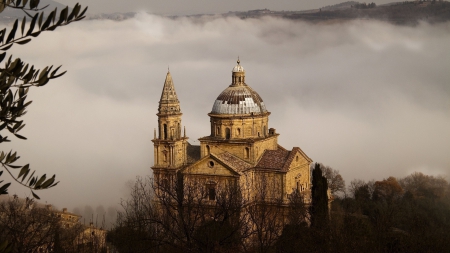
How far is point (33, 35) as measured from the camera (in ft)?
30.6

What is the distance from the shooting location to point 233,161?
1791 inches

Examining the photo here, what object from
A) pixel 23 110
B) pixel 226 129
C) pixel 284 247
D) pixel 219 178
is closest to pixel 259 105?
pixel 226 129

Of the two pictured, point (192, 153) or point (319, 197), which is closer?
point (319, 197)

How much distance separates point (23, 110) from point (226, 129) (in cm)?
3726

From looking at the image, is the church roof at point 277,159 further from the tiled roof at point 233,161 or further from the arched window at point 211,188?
the arched window at point 211,188

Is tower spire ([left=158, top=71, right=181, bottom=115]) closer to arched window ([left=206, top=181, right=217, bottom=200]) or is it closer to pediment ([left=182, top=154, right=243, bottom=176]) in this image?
pediment ([left=182, top=154, right=243, bottom=176])

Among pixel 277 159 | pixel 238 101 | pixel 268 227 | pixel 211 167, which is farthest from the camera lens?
pixel 238 101

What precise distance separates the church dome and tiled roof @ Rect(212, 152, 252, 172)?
116 inches

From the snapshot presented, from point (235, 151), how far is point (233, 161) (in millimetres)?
1256

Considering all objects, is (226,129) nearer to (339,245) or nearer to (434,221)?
(434,221)

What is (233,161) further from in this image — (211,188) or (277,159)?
(277,159)

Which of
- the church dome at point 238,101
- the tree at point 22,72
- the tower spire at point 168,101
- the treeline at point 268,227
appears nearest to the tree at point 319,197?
the treeline at point 268,227

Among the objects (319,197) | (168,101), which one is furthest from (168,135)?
(319,197)

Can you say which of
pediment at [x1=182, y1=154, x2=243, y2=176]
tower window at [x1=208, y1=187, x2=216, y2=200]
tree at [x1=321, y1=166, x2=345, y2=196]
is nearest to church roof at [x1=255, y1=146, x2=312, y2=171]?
pediment at [x1=182, y1=154, x2=243, y2=176]
